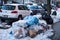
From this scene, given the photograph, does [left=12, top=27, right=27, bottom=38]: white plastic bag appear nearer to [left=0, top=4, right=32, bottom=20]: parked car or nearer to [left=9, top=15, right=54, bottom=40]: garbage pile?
[left=9, top=15, right=54, bottom=40]: garbage pile

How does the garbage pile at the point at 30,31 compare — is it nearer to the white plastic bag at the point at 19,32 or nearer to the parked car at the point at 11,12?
the white plastic bag at the point at 19,32

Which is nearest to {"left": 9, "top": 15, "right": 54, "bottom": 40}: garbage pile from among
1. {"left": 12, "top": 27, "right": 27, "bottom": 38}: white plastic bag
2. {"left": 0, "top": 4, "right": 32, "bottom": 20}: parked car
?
{"left": 12, "top": 27, "right": 27, "bottom": 38}: white plastic bag

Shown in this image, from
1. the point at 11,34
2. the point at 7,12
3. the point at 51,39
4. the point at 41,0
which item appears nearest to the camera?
the point at 51,39

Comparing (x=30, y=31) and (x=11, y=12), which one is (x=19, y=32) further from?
(x=11, y=12)

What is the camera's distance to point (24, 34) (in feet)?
36.7

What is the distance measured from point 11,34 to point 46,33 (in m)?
1.85

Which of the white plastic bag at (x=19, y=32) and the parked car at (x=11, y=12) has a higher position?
the white plastic bag at (x=19, y=32)

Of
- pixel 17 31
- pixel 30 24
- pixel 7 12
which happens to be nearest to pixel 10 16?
pixel 7 12

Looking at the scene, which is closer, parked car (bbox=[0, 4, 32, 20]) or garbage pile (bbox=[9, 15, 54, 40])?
garbage pile (bbox=[9, 15, 54, 40])

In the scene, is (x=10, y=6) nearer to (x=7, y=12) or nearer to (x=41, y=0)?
(x=7, y=12)

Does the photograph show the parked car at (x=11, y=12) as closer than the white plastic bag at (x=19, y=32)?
No

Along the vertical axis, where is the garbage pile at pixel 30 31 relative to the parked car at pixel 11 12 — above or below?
above

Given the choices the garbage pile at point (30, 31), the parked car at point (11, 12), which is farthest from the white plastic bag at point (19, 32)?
the parked car at point (11, 12)

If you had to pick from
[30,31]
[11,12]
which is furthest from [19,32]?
[11,12]
